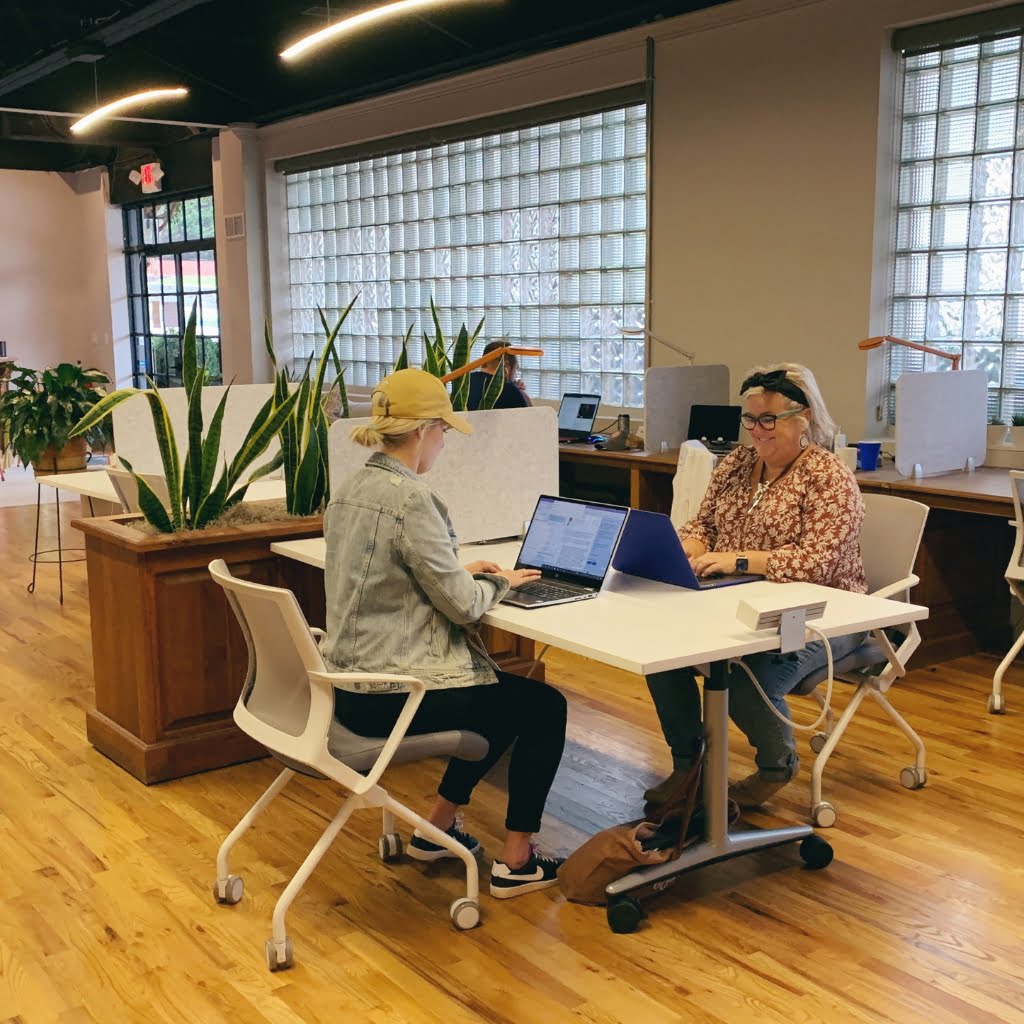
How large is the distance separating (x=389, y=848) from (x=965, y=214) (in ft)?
12.4

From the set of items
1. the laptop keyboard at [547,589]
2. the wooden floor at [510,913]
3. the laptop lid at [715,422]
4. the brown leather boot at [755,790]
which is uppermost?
the laptop lid at [715,422]

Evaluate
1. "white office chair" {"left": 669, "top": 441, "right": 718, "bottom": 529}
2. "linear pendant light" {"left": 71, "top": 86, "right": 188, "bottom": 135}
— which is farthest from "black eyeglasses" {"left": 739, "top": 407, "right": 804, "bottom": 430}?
"linear pendant light" {"left": 71, "top": 86, "right": 188, "bottom": 135}

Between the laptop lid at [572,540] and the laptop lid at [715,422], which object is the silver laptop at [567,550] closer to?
the laptop lid at [572,540]

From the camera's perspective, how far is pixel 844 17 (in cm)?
549

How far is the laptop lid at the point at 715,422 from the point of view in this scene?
230 inches

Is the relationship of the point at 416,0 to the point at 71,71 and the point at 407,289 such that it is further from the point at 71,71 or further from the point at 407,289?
the point at 71,71

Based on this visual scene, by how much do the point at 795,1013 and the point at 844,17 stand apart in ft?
14.9

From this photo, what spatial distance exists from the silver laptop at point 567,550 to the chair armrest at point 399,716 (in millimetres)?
401

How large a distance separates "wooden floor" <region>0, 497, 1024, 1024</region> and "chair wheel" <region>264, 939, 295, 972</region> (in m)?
0.03

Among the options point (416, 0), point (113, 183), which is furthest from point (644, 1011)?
point (113, 183)

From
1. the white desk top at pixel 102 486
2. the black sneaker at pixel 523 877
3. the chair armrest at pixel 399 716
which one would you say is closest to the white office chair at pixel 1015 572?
the black sneaker at pixel 523 877

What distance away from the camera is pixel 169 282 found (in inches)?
483

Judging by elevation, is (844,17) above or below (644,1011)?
above

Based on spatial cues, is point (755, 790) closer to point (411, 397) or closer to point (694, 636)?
point (694, 636)
